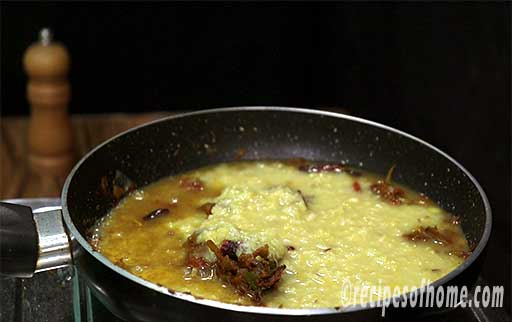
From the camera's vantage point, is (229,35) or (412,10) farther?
(229,35)

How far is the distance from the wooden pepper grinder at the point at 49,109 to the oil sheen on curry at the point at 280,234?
1.16 meters

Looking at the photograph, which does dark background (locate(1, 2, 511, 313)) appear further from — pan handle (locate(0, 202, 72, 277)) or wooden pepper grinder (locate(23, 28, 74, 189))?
pan handle (locate(0, 202, 72, 277))

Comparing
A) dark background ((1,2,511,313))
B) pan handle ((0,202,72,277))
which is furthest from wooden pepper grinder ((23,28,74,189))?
pan handle ((0,202,72,277))

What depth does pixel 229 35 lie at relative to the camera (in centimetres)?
312

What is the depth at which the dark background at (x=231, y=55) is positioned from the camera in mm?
2596

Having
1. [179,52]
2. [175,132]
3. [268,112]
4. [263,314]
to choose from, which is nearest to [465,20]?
[268,112]

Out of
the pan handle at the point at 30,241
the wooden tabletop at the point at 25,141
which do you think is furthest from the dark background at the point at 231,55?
the pan handle at the point at 30,241

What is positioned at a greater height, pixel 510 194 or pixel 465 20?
pixel 465 20

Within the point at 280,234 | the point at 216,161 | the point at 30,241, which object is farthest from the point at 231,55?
the point at 30,241

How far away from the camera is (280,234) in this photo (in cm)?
146

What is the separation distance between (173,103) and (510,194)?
1.79 m

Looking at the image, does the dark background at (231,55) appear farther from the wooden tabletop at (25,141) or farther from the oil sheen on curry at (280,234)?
the oil sheen on curry at (280,234)

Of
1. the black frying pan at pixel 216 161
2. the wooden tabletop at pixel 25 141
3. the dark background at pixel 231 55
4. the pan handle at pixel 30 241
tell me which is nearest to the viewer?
the black frying pan at pixel 216 161

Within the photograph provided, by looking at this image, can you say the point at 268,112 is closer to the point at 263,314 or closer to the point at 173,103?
the point at 263,314
